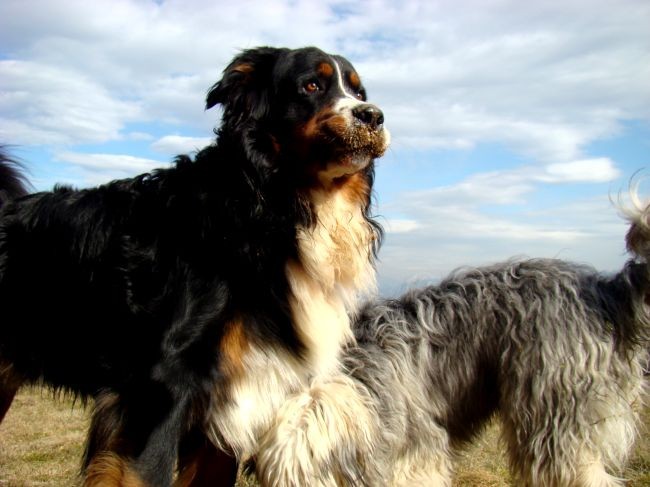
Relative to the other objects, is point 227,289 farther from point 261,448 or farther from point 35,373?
point 35,373

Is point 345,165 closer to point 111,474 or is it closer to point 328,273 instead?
point 328,273

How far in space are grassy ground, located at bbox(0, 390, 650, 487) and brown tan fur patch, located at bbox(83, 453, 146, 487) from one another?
3.40 ft

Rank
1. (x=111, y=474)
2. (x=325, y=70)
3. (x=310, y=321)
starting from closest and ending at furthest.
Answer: (x=111, y=474) → (x=310, y=321) → (x=325, y=70)

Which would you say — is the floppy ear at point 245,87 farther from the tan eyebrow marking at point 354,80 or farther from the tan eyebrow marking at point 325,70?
the tan eyebrow marking at point 354,80

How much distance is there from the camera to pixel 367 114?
3.71 metres

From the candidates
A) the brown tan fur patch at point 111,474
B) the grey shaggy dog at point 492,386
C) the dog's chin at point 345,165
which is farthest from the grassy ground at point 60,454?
the dog's chin at point 345,165

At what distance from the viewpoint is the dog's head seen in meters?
3.73

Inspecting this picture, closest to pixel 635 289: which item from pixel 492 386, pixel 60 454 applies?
pixel 492 386

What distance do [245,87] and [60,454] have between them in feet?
13.1

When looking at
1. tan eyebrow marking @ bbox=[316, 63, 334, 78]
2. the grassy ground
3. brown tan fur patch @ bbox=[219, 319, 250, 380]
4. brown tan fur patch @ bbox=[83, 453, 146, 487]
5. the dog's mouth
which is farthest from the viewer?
the grassy ground

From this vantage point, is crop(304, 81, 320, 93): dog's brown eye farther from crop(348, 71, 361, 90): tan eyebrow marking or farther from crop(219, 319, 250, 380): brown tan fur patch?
crop(219, 319, 250, 380): brown tan fur patch

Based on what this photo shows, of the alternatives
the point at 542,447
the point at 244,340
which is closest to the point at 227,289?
the point at 244,340

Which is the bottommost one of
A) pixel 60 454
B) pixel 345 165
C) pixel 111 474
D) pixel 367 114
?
pixel 60 454

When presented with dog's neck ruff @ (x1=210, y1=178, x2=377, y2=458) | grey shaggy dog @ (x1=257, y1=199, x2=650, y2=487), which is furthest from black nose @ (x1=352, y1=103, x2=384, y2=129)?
grey shaggy dog @ (x1=257, y1=199, x2=650, y2=487)
